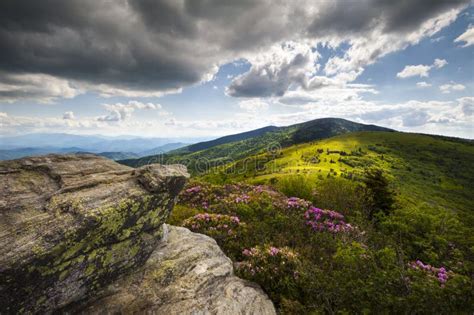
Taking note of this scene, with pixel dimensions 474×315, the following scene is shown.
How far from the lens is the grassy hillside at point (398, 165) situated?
8769 cm

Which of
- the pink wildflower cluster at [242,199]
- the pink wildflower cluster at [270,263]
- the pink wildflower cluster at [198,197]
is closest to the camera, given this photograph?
the pink wildflower cluster at [270,263]

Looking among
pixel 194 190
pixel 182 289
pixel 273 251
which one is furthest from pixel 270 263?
pixel 194 190

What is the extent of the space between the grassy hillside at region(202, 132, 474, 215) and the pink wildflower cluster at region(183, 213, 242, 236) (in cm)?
6014

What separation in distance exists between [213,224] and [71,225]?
806 cm

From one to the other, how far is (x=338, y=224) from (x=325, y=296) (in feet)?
25.4

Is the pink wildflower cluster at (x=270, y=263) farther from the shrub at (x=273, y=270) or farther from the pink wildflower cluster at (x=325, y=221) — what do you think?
the pink wildflower cluster at (x=325, y=221)

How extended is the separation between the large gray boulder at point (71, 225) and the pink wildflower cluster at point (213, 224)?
14.3ft

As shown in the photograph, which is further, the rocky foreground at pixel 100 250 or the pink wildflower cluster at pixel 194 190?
the pink wildflower cluster at pixel 194 190

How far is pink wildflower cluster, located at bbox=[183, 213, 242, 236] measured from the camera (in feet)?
40.7

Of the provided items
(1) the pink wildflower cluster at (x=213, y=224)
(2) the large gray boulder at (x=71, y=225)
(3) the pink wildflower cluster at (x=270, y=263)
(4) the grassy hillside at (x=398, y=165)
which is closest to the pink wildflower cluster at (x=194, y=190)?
(1) the pink wildflower cluster at (x=213, y=224)

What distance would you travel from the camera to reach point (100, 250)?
21.0 feet

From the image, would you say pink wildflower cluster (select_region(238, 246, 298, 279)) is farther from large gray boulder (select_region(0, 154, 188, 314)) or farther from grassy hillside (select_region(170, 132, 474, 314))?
large gray boulder (select_region(0, 154, 188, 314))

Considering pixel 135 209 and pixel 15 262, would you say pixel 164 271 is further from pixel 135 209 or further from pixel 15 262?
pixel 15 262

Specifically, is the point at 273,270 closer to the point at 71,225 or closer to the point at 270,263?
the point at 270,263
